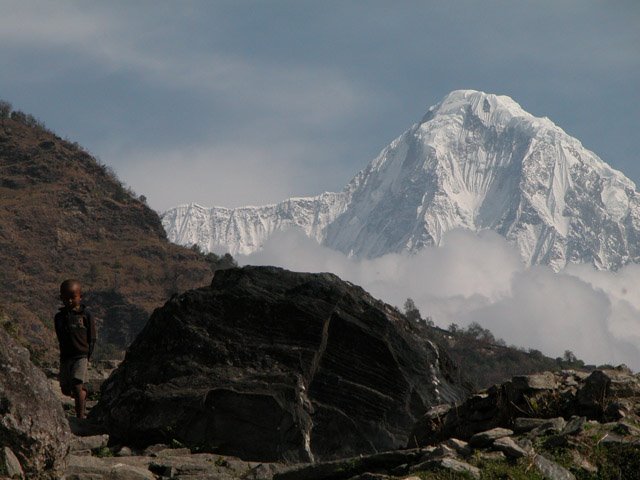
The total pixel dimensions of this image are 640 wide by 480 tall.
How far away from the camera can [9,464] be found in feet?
31.2

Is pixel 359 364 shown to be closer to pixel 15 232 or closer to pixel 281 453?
pixel 281 453

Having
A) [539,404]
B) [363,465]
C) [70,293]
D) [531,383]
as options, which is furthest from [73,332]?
[539,404]

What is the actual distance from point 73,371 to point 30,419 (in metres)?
4.46

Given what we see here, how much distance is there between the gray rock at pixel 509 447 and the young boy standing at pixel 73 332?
5903 mm

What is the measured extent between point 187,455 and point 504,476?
592cm

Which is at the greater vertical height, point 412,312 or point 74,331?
point 412,312

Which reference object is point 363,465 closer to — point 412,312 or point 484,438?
point 484,438

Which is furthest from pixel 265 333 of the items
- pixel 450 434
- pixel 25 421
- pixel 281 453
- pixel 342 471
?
pixel 25 421

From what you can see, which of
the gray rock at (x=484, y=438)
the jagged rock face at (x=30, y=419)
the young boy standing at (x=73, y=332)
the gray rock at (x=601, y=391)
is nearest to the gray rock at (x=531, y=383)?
the gray rock at (x=601, y=391)

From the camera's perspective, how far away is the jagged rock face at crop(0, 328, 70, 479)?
980 centimetres

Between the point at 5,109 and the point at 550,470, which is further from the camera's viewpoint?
the point at 5,109

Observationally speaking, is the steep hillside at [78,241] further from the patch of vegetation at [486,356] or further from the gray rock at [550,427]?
the gray rock at [550,427]

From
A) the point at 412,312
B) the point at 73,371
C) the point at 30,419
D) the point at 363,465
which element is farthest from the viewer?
the point at 412,312

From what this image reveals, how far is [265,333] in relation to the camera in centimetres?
1777
